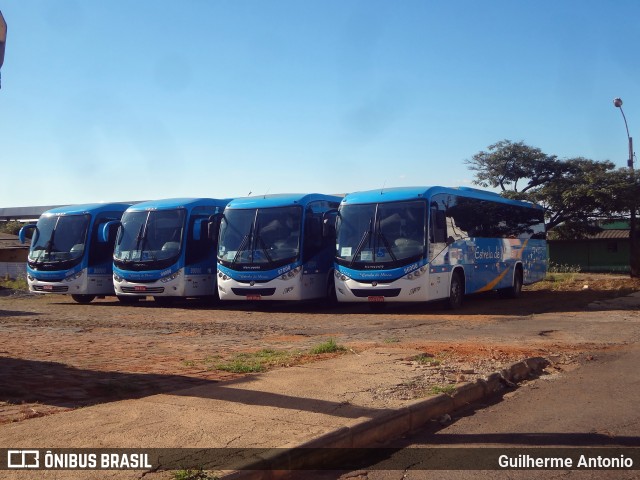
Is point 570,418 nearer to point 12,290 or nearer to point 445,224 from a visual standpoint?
point 445,224

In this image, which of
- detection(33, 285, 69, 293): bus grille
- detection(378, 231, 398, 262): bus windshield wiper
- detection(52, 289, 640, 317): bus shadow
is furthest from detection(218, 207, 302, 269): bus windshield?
detection(33, 285, 69, 293): bus grille

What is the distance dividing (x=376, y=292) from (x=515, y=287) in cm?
832

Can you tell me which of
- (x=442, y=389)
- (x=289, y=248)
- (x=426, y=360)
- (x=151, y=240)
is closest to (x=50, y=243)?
(x=151, y=240)

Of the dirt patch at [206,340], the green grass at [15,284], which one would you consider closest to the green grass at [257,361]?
the dirt patch at [206,340]

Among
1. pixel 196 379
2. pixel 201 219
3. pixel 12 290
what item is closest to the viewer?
pixel 196 379

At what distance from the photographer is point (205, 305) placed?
2361 cm

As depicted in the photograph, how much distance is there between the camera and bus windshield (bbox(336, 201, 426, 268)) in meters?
18.4

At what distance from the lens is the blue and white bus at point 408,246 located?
1827 cm

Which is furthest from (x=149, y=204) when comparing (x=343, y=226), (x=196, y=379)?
(x=196, y=379)

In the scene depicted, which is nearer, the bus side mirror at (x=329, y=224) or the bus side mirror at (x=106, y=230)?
the bus side mirror at (x=329, y=224)

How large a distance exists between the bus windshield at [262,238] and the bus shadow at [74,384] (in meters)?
10.5

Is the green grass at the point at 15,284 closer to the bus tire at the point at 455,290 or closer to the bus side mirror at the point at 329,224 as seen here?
the bus side mirror at the point at 329,224

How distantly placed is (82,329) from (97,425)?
9663mm

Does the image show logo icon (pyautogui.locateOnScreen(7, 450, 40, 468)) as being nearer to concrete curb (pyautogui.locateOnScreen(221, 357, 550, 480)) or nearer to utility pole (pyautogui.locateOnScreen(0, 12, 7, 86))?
concrete curb (pyautogui.locateOnScreen(221, 357, 550, 480))
